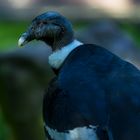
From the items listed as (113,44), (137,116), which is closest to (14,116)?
(113,44)

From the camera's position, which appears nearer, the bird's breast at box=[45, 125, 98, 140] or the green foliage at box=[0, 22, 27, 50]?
the bird's breast at box=[45, 125, 98, 140]

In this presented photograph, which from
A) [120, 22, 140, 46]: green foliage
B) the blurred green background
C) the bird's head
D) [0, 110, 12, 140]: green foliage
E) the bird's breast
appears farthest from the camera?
[120, 22, 140, 46]: green foliage

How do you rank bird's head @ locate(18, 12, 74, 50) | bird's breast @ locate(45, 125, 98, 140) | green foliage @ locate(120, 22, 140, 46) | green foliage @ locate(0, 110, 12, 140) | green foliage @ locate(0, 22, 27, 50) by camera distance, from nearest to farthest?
bird's breast @ locate(45, 125, 98, 140)
bird's head @ locate(18, 12, 74, 50)
green foliage @ locate(0, 110, 12, 140)
green foliage @ locate(0, 22, 27, 50)
green foliage @ locate(120, 22, 140, 46)

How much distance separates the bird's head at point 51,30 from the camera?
4520mm

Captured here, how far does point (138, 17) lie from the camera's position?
13156mm

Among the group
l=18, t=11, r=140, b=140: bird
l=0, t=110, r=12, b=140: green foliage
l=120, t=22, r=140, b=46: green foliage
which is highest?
l=18, t=11, r=140, b=140: bird

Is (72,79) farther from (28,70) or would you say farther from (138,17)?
(138,17)

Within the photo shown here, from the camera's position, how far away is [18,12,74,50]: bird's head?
4.52m

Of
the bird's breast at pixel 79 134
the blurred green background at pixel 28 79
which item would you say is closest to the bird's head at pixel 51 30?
the bird's breast at pixel 79 134

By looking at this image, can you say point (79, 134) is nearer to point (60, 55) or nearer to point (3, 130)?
point (60, 55)

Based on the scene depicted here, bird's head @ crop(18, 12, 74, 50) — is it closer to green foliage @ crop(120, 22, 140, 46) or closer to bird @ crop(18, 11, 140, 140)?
bird @ crop(18, 11, 140, 140)

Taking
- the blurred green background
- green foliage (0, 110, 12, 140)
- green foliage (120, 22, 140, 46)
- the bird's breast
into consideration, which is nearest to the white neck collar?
the bird's breast

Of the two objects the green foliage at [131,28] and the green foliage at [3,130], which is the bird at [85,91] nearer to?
the green foliage at [3,130]

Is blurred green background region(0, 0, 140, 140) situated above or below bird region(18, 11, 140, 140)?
below
